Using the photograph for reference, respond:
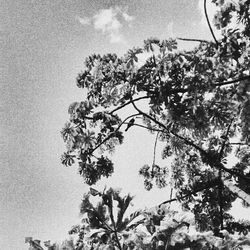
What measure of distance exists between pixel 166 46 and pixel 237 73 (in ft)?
4.74

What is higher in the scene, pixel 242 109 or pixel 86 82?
pixel 86 82

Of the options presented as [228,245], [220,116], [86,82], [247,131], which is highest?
[86,82]

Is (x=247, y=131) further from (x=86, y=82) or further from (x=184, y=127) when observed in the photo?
(x=86, y=82)

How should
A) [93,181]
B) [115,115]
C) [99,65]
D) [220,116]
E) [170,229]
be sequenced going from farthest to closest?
[93,181]
[115,115]
[99,65]
[220,116]
[170,229]

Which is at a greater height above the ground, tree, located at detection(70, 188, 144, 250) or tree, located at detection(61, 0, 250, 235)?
tree, located at detection(61, 0, 250, 235)

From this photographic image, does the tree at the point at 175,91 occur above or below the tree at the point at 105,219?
above

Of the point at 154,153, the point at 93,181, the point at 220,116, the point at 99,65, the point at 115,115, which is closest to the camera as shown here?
the point at 220,116

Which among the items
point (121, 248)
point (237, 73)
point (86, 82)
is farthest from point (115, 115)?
point (121, 248)

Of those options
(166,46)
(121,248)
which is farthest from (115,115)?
(121,248)

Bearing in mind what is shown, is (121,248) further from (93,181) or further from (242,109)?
(93,181)

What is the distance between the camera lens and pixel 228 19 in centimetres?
491

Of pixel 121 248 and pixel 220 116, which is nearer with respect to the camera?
pixel 121 248

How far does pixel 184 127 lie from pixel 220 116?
2.54 ft

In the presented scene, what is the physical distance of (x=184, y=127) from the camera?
5.97 m
